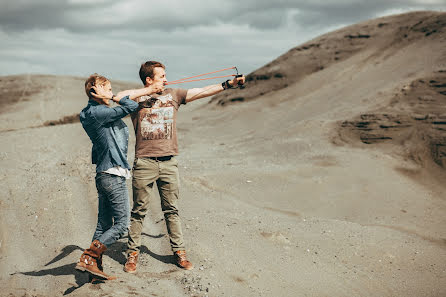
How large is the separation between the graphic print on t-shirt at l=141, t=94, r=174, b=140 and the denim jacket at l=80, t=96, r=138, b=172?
0.30 meters

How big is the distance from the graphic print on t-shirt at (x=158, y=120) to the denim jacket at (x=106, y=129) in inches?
11.7

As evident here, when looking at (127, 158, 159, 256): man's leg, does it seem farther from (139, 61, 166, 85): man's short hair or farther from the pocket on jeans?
(139, 61, 166, 85): man's short hair

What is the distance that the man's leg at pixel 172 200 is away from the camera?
13.0 feet

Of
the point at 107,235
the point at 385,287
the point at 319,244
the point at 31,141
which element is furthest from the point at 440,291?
the point at 31,141

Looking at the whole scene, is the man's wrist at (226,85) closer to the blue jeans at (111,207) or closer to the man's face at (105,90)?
the man's face at (105,90)

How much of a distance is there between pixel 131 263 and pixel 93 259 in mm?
519

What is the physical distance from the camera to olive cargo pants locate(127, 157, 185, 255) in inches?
152

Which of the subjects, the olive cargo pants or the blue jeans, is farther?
the olive cargo pants

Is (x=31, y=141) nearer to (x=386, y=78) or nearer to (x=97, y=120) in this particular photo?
(x=97, y=120)

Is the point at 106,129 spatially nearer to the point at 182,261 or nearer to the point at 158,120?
the point at 158,120

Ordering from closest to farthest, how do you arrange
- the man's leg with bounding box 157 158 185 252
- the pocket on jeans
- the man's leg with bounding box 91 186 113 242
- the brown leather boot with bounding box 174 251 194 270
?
the pocket on jeans
the man's leg with bounding box 91 186 113 242
the man's leg with bounding box 157 158 185 252
the brown leather boot with bounding box 174 251 194 270

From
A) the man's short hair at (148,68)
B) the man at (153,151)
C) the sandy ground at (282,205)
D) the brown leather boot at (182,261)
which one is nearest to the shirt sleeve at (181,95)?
the man at (153,151)

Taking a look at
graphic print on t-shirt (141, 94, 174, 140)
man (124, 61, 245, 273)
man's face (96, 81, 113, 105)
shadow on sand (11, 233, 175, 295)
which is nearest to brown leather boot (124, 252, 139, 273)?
man (124, 61, 245, 273)

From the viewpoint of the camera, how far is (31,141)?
455 inches
